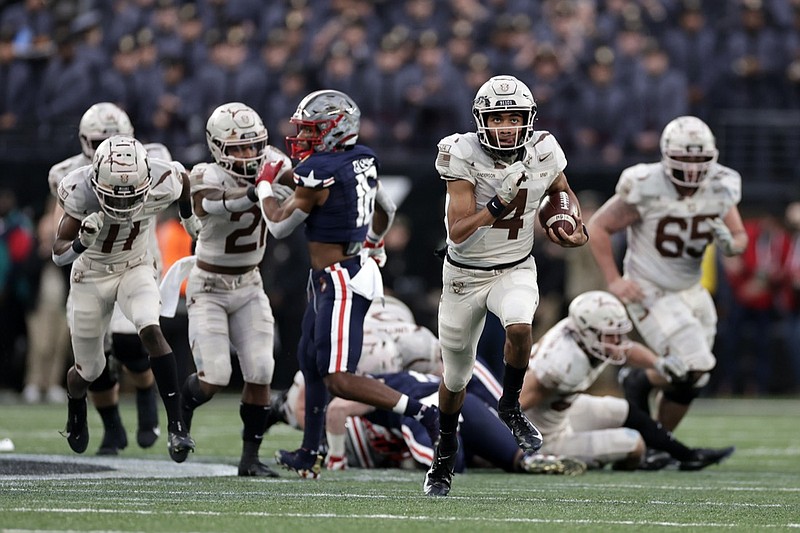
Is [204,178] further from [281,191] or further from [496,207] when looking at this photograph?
[496,207]

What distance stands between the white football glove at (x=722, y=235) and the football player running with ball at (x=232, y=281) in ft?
8.52

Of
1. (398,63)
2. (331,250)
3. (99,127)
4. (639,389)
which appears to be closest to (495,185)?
(331,250)

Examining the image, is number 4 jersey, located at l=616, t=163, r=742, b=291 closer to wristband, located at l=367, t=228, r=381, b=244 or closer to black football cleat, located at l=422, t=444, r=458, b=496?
wristband, located at l=367, t=228, r=381, b=244

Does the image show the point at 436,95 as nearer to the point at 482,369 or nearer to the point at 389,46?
the point at 389,46

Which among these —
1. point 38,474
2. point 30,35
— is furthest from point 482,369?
point 30,35

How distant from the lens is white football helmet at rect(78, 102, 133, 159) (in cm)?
822

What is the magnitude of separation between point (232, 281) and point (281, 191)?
0.50 meters

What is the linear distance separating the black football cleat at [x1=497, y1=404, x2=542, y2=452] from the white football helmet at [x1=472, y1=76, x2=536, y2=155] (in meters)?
1.04

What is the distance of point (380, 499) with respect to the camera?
6.06 metres

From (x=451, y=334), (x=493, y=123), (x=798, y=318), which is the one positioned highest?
(x=493, y=123)

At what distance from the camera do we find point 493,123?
6.23 meters

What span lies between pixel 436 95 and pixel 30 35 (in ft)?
14.0

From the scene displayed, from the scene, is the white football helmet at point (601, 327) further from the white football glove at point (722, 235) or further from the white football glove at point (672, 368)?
the white football glove at point (722, 235)

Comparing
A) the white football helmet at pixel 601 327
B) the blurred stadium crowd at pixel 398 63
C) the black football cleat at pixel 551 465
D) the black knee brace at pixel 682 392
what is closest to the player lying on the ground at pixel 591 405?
the white football helmet at pixel 601 327
